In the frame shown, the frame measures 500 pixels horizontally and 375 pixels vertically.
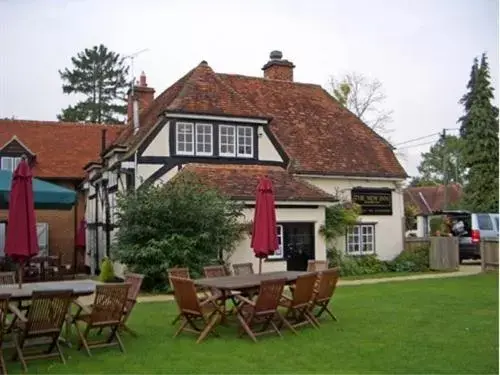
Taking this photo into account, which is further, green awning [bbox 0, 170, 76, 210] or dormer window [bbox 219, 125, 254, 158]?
dormer window [bbox 219, 125, 254, 158]

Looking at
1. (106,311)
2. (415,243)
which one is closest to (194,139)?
(415,243)

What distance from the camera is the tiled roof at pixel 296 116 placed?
20641mm

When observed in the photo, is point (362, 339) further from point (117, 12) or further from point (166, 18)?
point (117, 12)

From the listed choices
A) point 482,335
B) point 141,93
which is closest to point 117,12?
point 482,335

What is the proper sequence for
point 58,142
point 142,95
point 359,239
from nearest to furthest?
point 359,239 < point 142,95 < point 58,142

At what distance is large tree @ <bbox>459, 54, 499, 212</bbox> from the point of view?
113 ft

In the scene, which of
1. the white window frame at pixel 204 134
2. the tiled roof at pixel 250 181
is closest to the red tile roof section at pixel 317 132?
the tiled roof at pixel 250 181

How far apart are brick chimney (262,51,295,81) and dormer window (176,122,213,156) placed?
808cm

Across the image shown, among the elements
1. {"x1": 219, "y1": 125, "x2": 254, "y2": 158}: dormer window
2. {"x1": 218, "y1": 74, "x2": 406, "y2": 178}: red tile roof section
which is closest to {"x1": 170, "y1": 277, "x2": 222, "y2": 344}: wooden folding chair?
{"x1": 219, "y1": 125, "x2": 254, "y2": 158}: dormer window

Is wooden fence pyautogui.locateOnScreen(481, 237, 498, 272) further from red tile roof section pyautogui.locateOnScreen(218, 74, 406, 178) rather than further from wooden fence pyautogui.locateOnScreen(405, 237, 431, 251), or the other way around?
red tile roof section pyautogui.locateOnScreen(218, 74, 406, 178)

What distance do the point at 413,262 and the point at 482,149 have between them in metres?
15.2

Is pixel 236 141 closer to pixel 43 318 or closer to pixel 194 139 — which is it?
pixel 194 139

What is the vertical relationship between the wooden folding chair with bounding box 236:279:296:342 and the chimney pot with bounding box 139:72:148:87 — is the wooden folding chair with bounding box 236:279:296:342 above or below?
below

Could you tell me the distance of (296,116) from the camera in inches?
959
